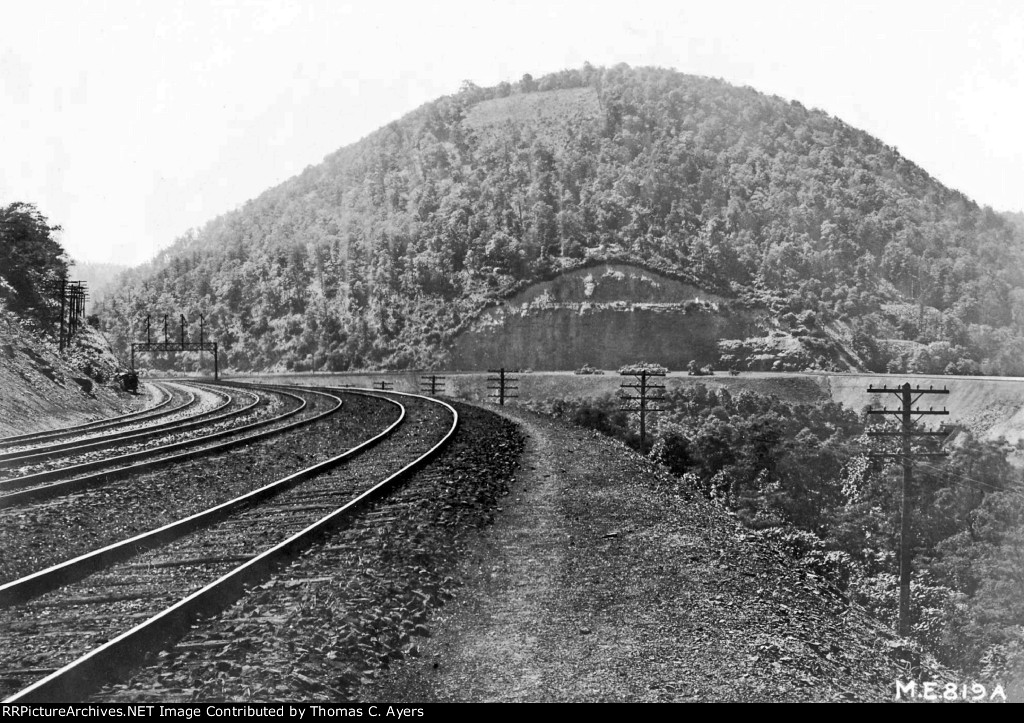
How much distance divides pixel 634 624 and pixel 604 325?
3067 inches

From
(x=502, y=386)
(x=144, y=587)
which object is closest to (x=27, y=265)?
(x=502, y=386)

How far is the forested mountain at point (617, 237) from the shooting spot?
3600 inches

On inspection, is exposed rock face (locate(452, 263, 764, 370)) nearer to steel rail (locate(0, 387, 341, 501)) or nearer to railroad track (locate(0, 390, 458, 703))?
steel rail (locate(0, 387, 341, 501))

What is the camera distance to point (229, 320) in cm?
11894

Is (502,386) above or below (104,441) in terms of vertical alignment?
above

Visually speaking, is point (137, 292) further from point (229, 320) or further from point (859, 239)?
point (859, 239)

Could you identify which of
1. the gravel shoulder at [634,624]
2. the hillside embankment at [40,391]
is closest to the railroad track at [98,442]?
the hillside embankment at [40,391]

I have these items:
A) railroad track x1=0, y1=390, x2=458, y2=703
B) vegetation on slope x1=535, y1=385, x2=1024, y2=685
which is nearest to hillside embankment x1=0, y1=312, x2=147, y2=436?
railroad track x1=0, y1=390, x2=458, y2=703

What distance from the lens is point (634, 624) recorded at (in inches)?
274

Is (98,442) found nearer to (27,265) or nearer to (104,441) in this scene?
(104,441)

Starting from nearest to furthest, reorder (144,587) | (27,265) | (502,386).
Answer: (144,587) → (502,386) → (27,265)

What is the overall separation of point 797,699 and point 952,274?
107 metres

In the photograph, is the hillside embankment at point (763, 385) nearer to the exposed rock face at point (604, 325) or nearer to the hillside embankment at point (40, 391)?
the exposed rock face at point (604, 325)
